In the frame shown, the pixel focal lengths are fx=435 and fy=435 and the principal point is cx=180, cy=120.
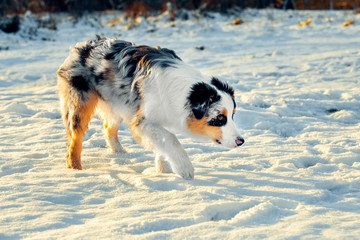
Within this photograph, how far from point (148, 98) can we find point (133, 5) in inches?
665

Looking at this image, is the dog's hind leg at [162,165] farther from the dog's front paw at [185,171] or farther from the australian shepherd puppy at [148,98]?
the dog's front paw at [185,171]

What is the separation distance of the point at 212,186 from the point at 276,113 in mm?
3062

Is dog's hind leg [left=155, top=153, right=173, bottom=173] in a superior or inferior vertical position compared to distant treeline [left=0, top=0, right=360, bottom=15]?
inferior

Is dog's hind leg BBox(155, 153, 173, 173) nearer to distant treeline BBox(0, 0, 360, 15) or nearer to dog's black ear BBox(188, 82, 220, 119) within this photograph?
dog's black ear BBox(188, 82, 220, 119)

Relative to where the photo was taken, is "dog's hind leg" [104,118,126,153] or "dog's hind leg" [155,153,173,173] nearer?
"dog's hind leg" [155,153,173,173]

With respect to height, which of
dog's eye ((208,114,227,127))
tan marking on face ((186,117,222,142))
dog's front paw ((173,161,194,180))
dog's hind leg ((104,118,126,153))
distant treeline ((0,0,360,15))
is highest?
distant treeline ((0,0,360,15))

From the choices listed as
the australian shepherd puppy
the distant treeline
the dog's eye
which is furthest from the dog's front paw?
the distant treeline

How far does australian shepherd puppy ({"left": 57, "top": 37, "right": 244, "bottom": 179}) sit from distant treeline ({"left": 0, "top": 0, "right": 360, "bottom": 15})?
569 inches

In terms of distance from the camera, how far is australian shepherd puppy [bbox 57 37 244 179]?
3.84 metres

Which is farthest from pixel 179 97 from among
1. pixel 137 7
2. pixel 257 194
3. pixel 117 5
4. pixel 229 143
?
pixel 117 5

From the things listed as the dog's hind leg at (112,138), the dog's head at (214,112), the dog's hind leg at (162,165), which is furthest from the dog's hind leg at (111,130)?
the dog's head at (214,112)

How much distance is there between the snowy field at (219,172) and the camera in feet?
9.64

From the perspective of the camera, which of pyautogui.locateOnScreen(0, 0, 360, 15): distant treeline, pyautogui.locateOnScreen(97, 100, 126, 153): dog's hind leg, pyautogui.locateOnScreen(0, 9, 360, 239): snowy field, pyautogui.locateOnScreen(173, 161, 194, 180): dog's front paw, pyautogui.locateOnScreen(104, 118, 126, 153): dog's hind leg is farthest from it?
pyautogui.locateOnScreen(0, 0, 360, 15): distant treeline

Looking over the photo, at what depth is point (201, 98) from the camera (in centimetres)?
379
